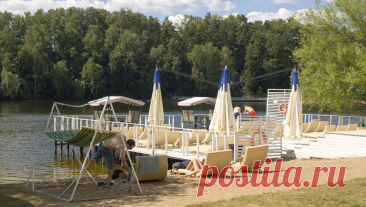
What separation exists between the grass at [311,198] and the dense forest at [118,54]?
59.6 meters

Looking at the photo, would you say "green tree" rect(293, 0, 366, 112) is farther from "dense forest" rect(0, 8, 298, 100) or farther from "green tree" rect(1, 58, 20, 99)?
"green tree" rect(1, 58, 20, 99)

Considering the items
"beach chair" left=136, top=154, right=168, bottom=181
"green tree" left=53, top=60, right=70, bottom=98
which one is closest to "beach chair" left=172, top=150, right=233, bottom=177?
"beach chair" left=136, top=154, right=168, bottom=181

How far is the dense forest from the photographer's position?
64.3m

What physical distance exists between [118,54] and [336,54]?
53.2 meters

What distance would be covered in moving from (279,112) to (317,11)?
6435mm

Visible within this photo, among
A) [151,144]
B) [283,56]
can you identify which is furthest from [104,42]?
[151,144]

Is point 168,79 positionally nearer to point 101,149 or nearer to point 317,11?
point 317,11

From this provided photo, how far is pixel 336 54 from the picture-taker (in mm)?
19625

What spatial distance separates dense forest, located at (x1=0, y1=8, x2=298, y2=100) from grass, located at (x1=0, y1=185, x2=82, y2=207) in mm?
56334

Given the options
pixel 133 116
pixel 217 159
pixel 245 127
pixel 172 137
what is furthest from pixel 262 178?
pixel 133 116

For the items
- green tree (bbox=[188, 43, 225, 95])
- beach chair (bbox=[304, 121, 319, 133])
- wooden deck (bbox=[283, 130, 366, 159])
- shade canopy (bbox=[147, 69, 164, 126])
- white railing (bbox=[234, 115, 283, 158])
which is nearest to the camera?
white railing (bbox=[234, 115, 283, 158])

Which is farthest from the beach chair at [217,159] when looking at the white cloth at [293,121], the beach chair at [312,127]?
the beach chair at [312,127]

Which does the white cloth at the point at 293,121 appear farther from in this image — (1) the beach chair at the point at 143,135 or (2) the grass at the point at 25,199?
(2) the grass at the point at 25,199

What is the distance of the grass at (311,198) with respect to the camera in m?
6.32
